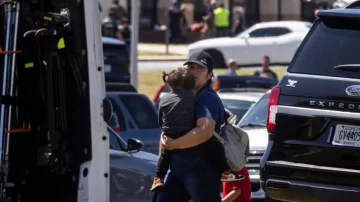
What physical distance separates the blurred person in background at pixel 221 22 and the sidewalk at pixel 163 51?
1.40m

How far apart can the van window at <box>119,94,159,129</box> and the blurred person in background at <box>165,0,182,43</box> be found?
21815mm

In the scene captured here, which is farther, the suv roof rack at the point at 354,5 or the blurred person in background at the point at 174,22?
the blurred person in background at the point at 174,22

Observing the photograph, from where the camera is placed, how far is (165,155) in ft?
27.8

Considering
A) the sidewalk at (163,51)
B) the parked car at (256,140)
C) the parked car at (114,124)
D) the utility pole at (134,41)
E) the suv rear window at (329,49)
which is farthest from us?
the sidewalk at (163,51)

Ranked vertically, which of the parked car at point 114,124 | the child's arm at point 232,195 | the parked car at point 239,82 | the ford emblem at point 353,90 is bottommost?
the parked car at point 239,82

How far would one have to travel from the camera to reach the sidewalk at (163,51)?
34406 millimetres

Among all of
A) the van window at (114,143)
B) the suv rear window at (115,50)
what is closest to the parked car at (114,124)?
the van window at (114,143)

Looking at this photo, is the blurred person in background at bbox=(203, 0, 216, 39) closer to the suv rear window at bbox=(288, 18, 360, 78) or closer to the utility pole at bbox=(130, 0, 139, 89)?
the utility pole at bbox=(130, 0, 139, 89)

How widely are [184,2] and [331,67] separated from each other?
35.5 m

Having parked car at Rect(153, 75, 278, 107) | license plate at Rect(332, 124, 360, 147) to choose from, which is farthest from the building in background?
license plate at Rect(332, 124, 360, 147)

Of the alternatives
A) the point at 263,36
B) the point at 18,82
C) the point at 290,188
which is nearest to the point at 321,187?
the point at 290,188

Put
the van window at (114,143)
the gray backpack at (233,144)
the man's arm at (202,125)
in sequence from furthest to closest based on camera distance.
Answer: the van window at (114,143), the gray backpack at (233,144), the man's arm at (202,125)

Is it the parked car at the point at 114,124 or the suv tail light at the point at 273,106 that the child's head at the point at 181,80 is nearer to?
the suv tail light at the point at 273,106

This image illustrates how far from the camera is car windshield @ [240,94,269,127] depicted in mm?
13719
